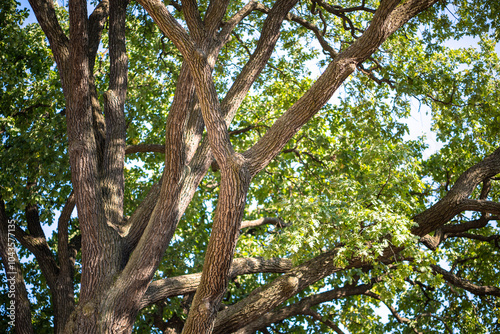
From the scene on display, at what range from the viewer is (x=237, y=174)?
4.44m

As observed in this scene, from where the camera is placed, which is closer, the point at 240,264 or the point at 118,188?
the point at 118,188

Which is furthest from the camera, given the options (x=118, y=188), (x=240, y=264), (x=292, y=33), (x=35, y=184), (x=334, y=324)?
(x=292, y=33)

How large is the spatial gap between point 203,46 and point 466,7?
4.69 m

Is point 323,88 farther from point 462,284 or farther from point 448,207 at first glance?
point 462,284

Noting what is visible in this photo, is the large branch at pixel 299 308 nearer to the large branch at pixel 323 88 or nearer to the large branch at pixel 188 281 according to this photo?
the large branch at pixel 188 281

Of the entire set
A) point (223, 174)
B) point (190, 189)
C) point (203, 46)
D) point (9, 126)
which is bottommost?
point (223, 174)

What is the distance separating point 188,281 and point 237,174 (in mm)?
2599

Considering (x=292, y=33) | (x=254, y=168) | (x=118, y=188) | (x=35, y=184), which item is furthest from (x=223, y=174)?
(x=292, y=33)

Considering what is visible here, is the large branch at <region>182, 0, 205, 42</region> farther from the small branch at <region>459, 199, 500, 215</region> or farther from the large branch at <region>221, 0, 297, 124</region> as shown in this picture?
the small branch at <region>459, 199, 500, 215</region>

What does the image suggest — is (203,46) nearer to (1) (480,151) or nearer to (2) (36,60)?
(2) (36,60)

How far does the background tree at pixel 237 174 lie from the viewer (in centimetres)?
506

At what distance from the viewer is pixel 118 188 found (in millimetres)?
6395

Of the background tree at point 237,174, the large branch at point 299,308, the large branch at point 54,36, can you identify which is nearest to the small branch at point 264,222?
the background tree at point 237,174

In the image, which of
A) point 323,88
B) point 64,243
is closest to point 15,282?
point 64,243
